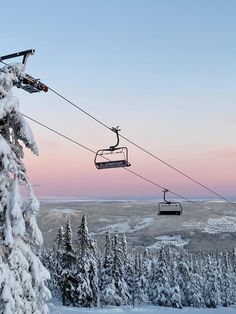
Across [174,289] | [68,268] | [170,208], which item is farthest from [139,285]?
[170,208]

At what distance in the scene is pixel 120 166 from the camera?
55.0 feet

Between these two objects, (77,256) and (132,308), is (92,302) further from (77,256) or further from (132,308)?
(132,308)

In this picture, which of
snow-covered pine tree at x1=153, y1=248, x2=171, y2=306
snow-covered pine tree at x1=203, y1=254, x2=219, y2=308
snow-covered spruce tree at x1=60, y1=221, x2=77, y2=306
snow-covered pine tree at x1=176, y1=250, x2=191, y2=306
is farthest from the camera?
snow-covered pine tree at x1=203, y1=254, x2=219, y2=308

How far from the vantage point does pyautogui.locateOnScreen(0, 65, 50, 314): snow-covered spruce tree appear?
13.0 metres

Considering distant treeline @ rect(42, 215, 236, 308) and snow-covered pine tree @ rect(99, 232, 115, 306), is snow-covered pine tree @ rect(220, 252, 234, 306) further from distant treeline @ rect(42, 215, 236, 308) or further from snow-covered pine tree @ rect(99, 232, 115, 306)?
snow-covered pine tree @ rect(99, 232, 115, 306)

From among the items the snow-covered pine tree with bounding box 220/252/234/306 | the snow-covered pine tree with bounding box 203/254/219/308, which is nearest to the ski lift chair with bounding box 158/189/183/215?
the snow-covered pine tree with bounding box 203/254/219/308

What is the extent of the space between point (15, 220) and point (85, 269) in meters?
51.2

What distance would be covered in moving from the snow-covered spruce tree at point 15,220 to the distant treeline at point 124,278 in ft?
154

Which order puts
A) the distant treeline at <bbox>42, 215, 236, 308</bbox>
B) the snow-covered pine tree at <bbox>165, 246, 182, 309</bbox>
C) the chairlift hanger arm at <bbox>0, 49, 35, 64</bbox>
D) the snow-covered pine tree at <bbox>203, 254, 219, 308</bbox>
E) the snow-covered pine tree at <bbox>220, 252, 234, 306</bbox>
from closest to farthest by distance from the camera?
1. the chairlift hanger arm at <bbox>0, 49, 35, 64</bbox>
2. the distant treeline at <bbox>42, 215, 236, 308</bbox>
3. the snow-covered pine tree at <bbox>165, 246, 182, 309</bbox>
4. the snow-covered pine tree at <bbox>203, 254, 219, 308</bbox>
5. the snow-covered pine tree at <bbox>220, 252, 234, 306</bbox>

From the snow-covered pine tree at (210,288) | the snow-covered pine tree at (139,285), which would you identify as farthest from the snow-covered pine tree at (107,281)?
the snow-covered pine tree at (210,288)

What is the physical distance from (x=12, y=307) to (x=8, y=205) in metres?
2.91

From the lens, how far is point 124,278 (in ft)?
271

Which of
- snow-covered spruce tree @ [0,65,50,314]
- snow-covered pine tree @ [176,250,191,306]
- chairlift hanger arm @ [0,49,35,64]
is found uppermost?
chairlift hanger arm @ [0,49,35,64]

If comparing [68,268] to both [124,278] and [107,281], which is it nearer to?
[107,281]
